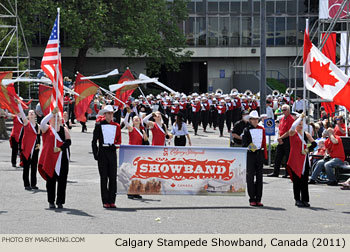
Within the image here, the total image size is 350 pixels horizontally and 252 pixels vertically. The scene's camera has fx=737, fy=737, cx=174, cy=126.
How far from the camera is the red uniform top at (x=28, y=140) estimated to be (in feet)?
52.2

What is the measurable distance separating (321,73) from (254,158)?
2656mm

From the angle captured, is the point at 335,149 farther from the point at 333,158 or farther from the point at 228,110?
the point at 228,110

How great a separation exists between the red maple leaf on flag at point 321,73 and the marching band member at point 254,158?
1.98 m

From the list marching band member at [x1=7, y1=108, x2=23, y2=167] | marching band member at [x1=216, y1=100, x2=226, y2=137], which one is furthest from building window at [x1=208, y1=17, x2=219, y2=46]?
marching band member at [x1=7, y1=108, x2=23, y2=167]

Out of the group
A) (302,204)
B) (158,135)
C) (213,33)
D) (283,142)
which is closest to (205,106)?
(283,142)

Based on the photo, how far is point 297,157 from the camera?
13.5 meters

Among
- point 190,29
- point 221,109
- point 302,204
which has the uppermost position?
point 190,29

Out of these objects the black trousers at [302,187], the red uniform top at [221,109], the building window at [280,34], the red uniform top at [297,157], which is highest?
the building window at [280,34]

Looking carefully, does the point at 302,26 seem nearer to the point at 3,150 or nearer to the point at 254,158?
the point at 3,150

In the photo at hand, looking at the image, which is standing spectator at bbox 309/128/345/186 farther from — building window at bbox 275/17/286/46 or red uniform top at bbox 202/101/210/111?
building window at bbox 275/17/286/46

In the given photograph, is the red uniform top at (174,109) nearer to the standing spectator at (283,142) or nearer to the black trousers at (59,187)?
the standing spectator at (283,142)

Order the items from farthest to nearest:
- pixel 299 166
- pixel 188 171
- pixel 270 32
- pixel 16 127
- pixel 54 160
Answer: pixel 270 32 → pixel 16 127 → pixel 188 171 → pixel 299 166 → pixel 54 160

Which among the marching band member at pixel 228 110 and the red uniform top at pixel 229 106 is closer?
the marching band member at pixel 228 110

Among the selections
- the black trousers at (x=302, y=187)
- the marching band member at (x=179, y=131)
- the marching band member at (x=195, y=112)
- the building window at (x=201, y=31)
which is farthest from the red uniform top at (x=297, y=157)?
the building window at (x=201, y=31)
